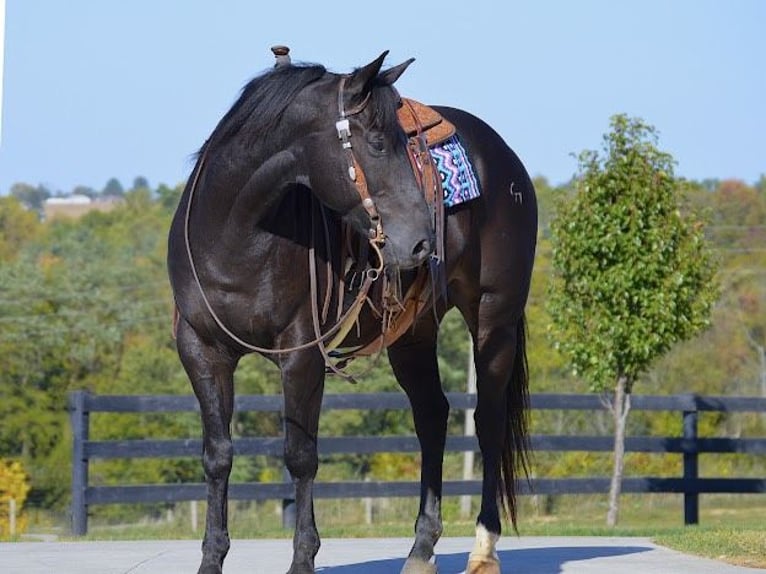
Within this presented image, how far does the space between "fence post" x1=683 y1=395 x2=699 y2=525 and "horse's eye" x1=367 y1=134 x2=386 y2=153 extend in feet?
28.5

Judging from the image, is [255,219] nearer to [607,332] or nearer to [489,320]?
[489,320]

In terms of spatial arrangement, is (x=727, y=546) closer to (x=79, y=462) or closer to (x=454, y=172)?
(x=454, y=172)

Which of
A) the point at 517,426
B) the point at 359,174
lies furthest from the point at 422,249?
the point at 517,426

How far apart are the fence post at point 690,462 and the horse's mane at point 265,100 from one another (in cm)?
856

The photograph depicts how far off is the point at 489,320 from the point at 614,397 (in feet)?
28.7

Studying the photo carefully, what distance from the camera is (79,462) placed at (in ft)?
38.8

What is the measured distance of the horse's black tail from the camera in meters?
7.14

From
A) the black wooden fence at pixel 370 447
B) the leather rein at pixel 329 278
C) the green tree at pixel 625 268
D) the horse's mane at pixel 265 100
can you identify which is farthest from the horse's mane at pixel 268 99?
the green tree at pixel 625 268

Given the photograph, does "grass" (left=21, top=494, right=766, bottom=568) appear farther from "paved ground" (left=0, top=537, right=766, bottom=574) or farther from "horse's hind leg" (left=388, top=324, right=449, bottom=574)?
"horse's hind leg" (left=388, top=324, right=449, bottom=574)

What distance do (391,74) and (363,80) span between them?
147mm

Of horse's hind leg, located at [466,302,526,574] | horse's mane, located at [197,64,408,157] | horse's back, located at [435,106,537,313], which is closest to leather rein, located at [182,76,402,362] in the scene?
horse's mane, located at [197,64,408,157]

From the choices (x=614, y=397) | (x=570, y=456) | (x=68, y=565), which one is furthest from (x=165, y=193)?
(x=68, y=565)

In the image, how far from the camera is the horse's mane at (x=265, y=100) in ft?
18.8

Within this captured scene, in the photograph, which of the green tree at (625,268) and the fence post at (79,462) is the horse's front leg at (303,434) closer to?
the fence post at (79,462)
